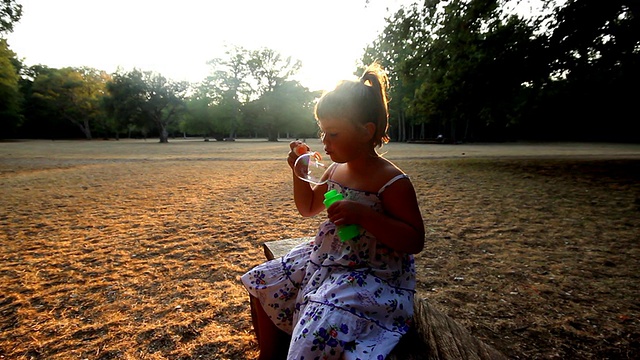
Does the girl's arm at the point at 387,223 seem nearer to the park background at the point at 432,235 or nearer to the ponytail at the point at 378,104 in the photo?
the ponytail at the point at 378,104

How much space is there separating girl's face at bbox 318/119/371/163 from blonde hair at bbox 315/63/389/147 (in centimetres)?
2

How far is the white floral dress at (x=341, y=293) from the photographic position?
0.96 metres

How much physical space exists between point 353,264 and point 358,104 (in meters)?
0.63

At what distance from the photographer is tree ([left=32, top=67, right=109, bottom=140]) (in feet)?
152

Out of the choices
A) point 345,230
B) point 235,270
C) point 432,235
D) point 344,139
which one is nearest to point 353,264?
point 345,230

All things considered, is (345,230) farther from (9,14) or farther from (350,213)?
(9,14)

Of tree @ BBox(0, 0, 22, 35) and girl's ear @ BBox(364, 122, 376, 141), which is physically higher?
tree @ BBox(0, 0, 22, 35)

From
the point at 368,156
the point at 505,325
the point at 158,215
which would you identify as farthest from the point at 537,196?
the point at 158,215

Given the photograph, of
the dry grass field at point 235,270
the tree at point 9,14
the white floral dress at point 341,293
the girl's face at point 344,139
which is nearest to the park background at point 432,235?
the dry grass field at point 235,270

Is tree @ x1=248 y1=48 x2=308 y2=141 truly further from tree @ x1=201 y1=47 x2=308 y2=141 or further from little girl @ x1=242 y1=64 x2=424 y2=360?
little girl @ x1=242 y1=64 x2=424 y2=360

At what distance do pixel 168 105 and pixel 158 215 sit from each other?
143 feet

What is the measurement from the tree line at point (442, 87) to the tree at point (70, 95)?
20 cm

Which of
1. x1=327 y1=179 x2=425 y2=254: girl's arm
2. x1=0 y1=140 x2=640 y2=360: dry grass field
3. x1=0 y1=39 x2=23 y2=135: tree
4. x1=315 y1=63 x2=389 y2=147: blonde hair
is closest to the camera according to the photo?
x1=327 y1=179 x2=425 y2=254: girl's arm

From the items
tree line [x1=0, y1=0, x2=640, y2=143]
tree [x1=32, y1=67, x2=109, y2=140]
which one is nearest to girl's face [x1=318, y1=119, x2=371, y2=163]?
tree line [x1=0, y1=0, x2=640, y2=143]
